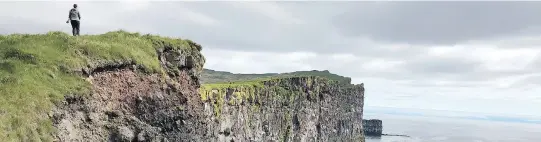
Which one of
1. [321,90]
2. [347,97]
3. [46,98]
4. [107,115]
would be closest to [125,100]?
[107,115]

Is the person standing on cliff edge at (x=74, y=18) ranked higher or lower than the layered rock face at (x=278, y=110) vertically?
higher

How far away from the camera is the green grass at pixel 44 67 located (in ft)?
68.3

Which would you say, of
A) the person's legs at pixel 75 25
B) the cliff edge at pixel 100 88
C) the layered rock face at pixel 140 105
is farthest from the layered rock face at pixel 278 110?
the person's legs at pixel 75 25

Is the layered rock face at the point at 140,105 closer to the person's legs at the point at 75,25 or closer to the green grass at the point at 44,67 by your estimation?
the green grass at the point at 44,67

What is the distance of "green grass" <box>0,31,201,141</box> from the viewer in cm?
2081

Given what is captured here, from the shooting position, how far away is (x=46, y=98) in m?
22.5

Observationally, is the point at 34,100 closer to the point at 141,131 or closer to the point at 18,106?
the point at 18,106

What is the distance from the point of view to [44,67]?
80.1ft

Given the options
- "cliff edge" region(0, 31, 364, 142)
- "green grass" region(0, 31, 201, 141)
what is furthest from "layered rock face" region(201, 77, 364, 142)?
"green grass" region(0, 31, 201, 141)

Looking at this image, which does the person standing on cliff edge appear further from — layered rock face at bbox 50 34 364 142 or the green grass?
layered rock face at bbox 50 34 364 142

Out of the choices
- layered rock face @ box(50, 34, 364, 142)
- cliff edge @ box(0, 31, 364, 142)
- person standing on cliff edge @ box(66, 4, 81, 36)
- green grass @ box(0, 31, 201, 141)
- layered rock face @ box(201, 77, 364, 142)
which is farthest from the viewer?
layered rock face @ box(201, 77, 364, 142)

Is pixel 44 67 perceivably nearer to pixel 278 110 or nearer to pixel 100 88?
pixel 100 88

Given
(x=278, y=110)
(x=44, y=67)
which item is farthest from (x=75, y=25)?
(x=278, y=110)

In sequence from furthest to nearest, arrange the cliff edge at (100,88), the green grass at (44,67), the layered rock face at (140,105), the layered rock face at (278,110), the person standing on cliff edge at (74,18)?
the layered rock face at (278,110)
the person standing on cliff edge at (74,18)
the layered rock face at (140,105)
the cliff edge at (100,88)
the green grass at (44,67)
